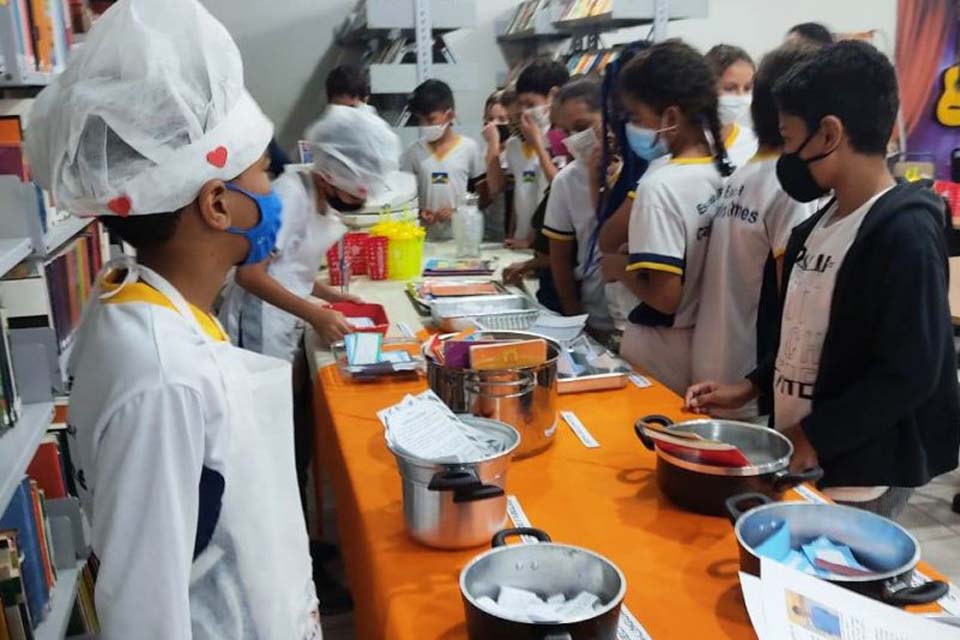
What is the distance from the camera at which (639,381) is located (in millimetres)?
1963

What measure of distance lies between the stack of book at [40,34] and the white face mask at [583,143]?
1.47 metres

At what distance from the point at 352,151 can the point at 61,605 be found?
138 cm

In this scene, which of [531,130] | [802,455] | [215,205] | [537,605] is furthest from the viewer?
[531,130]

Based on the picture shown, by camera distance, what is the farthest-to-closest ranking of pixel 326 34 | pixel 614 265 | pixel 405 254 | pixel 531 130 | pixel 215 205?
pixel 326 34 → pixel 531 130 → pixel 405 254 → pixel 614 265 → pixel 215 205

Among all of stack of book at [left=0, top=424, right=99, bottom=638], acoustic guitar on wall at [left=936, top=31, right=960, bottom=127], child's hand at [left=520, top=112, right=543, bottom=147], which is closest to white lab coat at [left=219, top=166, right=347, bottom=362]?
stack of book at [left=0, top=424, right=99, bottom=638]

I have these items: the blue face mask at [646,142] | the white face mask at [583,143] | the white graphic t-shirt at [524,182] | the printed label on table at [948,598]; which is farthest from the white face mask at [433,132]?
the printed label on table at [948,598]

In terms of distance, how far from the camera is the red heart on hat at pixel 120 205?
1.01m

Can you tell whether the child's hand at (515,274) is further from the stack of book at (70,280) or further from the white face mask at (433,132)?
the white face mask at (433,132)

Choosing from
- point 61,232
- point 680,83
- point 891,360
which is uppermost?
point 680,83

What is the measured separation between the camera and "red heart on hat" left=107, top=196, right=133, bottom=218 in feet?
3.31

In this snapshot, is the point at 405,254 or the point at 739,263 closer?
the point at 739,263

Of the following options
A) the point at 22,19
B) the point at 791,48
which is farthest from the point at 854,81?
the point at 22,19

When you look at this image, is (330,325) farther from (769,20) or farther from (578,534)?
(769,20)

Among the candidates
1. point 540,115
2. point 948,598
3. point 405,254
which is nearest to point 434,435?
point 948,598
